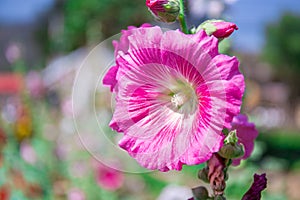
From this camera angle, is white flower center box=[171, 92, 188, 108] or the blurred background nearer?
white flower center box=[171, 92, 188, 108]

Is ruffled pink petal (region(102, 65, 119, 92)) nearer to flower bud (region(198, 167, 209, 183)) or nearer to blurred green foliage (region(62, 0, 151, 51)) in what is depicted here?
flower bud (region(198, 167, 209, 183))

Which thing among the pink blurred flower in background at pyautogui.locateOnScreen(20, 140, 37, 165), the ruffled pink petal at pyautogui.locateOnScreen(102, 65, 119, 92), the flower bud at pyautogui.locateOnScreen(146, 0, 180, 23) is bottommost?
the pink blurred flower in background at pyautogui.locateOnScreen(20, 140, 37, 165)

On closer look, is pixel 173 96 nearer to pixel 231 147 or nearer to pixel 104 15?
pixel 231 147

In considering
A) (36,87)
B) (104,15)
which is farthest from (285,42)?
(36,87)

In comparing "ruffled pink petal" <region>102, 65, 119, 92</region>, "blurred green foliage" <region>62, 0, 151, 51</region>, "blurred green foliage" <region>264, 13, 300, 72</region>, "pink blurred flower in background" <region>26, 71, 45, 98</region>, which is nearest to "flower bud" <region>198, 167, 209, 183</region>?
"ruffled pink petal" <region>102, 65, 119, 92</region>

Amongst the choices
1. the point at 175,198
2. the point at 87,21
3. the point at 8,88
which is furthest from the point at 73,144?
the point at 8,88
